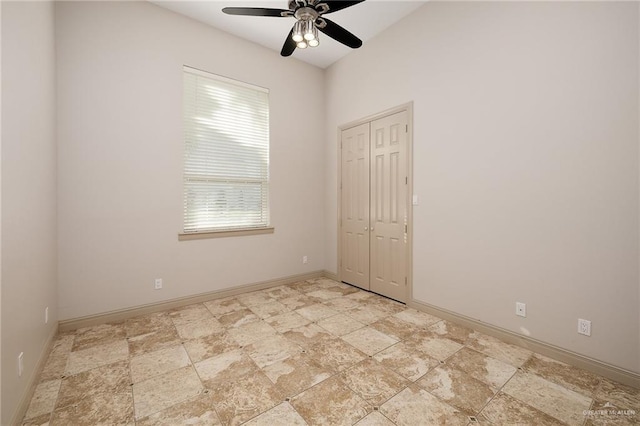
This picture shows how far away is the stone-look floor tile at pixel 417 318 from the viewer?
294 cm

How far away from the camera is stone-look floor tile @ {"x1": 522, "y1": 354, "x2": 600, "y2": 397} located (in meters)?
1.92

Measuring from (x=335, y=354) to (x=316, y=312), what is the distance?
92 centimetres

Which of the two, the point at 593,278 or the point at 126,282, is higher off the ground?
the point at 593,278

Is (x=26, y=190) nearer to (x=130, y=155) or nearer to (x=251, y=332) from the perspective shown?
(x=130, y=155)

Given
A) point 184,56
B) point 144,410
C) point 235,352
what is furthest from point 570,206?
point 184,56

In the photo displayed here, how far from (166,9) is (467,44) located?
3448mm

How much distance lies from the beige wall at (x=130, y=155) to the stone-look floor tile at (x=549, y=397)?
3.15 m

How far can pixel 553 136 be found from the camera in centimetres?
225

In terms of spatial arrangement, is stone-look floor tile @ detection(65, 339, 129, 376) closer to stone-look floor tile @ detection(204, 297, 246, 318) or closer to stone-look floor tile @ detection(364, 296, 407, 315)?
stone-look floor tile @ detection(204, 297, 246, 318)

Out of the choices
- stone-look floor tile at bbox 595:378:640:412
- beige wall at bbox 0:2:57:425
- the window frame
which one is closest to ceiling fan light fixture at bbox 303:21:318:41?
beige wall at bbox 0:2:57:425

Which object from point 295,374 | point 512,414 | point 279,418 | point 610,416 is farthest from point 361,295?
point 610,416

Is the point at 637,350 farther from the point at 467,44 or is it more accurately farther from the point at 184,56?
the point at 184,56

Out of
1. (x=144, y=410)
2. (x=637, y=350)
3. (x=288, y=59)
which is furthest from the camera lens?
(x=288, y=59)

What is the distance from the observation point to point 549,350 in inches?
90.2
